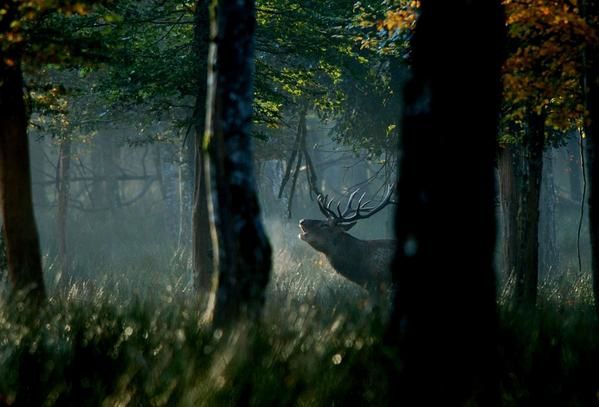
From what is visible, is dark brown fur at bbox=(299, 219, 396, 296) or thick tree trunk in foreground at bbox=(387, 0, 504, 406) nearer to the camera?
thick tree trunk in foreground at bbox=(387, 0, 504, 406)

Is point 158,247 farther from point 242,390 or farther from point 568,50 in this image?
point 242,390

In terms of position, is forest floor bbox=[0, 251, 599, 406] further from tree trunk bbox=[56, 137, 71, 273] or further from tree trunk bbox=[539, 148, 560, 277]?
tree trunk bbox=[56, 137, 71, 273]

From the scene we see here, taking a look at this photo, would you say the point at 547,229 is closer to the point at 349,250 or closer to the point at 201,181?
the point at 349,250

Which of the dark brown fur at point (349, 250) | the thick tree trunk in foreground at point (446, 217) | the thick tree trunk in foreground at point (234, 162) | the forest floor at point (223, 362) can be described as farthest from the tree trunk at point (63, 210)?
the thick tree trunk in foreground at point (446, 217)

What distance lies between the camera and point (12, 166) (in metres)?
8.26

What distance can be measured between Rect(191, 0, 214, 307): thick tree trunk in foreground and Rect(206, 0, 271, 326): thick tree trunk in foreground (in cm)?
555

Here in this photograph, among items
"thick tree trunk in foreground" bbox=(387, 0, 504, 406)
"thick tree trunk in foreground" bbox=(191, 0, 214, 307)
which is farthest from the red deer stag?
"thick tree trunk in foreground" bbox=(387, 0, 504, 406)

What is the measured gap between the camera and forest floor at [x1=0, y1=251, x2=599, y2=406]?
15.9 feet

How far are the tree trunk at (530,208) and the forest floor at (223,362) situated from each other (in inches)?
139

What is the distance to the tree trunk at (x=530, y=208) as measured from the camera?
34.9ft

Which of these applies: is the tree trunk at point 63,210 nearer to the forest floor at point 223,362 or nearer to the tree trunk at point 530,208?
the tree trunk at point 530,208

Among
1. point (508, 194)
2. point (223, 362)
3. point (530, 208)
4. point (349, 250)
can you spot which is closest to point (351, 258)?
point (349, 250)

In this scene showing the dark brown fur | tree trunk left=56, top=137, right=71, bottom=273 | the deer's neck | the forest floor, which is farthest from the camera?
tree trunk left=56, top=137, right=71, bottom=273

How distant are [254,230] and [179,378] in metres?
1.85
